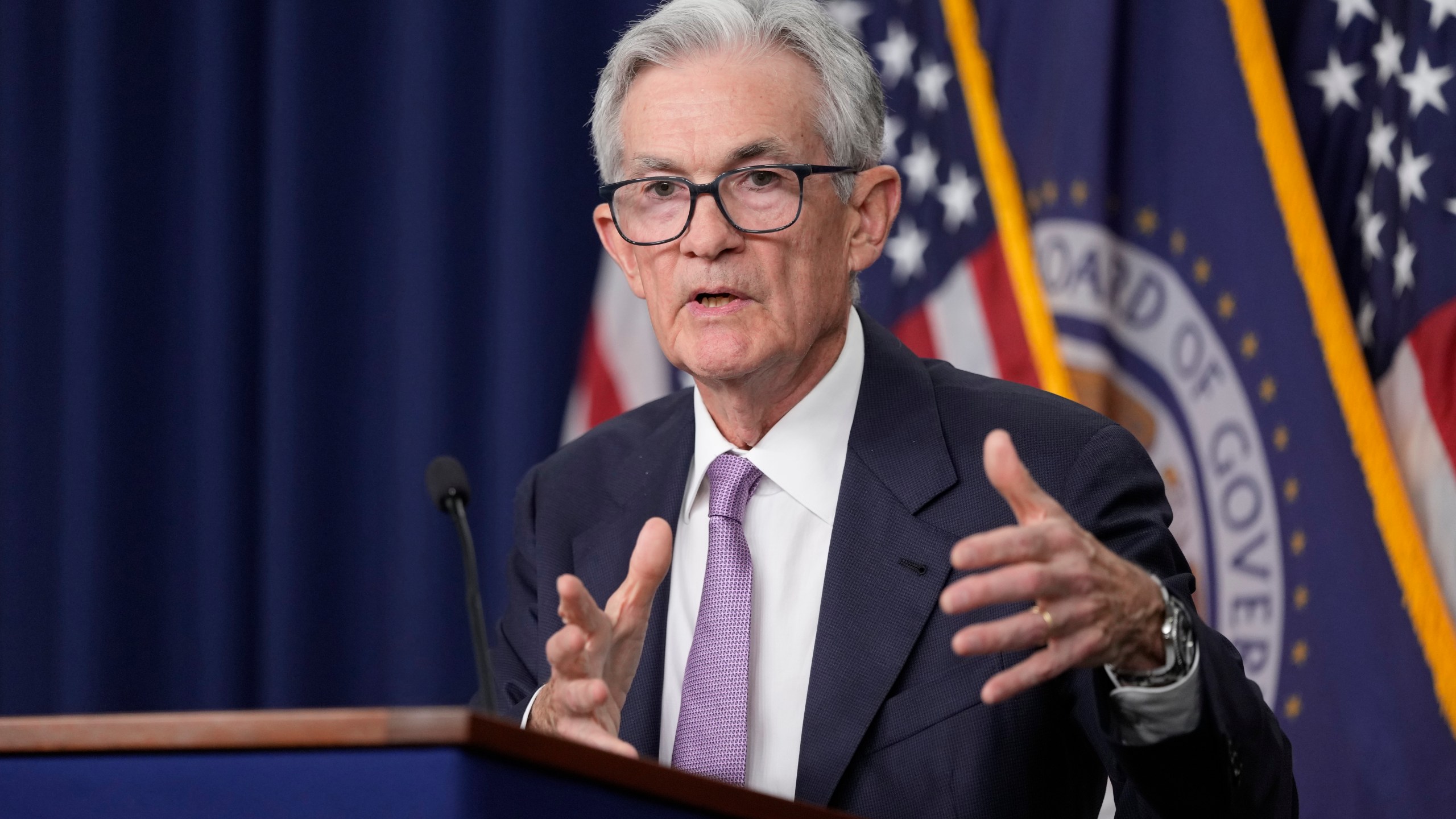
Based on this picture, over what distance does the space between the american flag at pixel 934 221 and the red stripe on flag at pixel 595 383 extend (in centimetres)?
61

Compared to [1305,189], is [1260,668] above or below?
below

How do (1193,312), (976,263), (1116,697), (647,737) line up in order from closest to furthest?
(1116,697) → (647,737) → (1193,312) → (976,263)

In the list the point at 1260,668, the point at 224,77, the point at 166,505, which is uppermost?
the point at 224,77

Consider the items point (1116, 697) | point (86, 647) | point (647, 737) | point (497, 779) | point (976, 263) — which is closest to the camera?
point (497, 779)

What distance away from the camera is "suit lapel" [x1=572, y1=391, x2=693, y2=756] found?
1.65 meters

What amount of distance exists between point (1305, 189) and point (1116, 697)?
150 cm

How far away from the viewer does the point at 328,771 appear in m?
0.81

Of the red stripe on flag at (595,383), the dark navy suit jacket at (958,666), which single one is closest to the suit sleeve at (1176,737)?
the dark navy suit jacket at (958,666)

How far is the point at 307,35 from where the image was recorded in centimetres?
322

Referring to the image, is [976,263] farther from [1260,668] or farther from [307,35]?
[307,35]

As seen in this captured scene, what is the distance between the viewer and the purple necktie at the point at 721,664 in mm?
1556

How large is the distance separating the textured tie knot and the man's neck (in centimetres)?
5

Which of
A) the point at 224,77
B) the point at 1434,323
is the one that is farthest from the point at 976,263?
the point at 224,77

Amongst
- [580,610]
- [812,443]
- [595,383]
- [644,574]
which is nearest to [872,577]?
[812,443]
